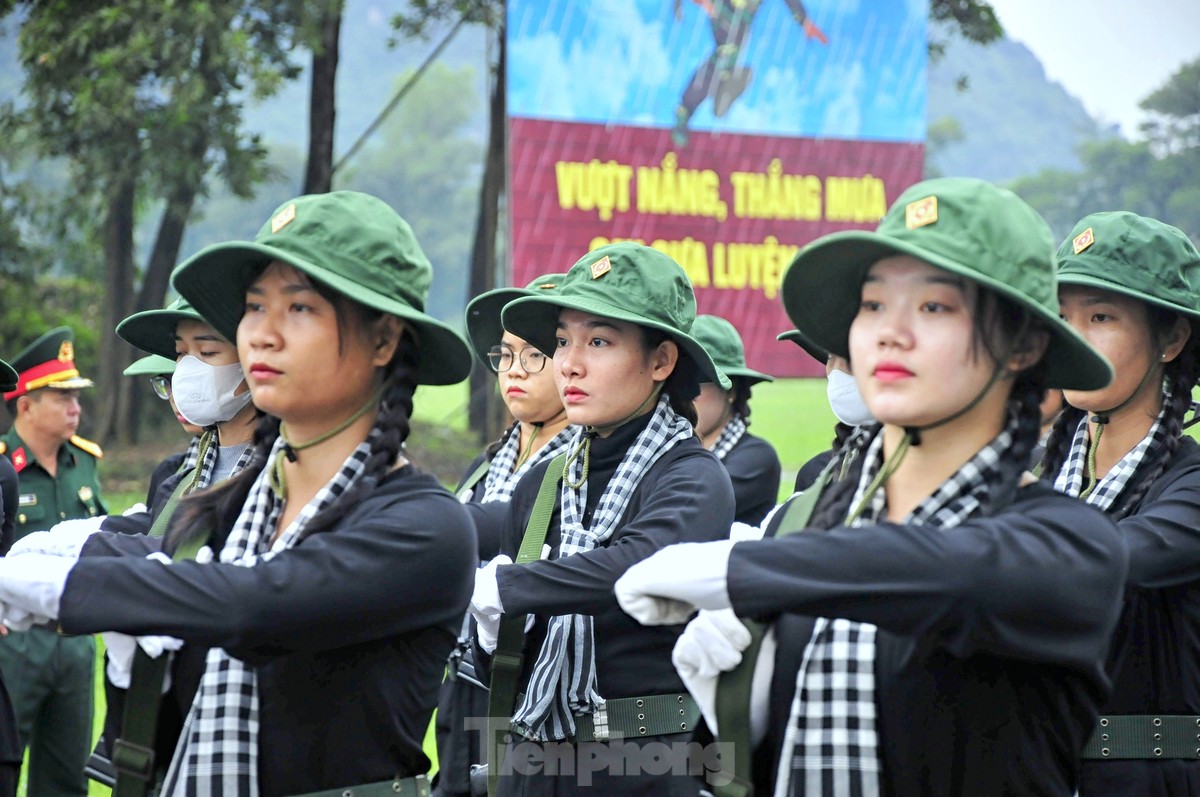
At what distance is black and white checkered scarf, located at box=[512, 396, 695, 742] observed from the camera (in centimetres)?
A: 382

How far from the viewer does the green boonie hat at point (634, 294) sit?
3.99 metres

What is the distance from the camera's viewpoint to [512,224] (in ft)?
39.7

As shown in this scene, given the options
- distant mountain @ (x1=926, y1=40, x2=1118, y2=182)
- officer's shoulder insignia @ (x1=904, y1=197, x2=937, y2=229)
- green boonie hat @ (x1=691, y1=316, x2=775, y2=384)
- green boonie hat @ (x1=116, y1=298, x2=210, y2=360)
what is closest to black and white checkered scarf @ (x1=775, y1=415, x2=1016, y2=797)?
officer's shoulder insignia @ (x1=904, y1=197, x2=937, y2=229)

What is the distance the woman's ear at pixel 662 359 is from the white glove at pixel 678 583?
1868 mm

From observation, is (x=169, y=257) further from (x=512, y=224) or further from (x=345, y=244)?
(x=345, y=244)

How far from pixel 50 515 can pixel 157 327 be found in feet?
10.0

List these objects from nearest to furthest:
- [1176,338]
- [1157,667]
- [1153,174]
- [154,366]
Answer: [1157,667] < [1176,338] < [154,366] < [1153,174]

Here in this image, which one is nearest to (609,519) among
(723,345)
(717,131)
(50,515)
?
(723,345)

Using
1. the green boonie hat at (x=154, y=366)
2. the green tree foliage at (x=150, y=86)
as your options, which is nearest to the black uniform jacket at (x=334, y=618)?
the green boonie hat at (x=154, y=366)

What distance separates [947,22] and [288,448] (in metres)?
16.2

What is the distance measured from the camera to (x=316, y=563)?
8.20ft

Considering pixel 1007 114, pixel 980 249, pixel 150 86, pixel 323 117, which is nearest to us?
pixel 980 249

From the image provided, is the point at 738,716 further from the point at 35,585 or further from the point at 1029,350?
the point at 35,585

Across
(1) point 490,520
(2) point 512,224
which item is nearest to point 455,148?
(2) point 512,224
